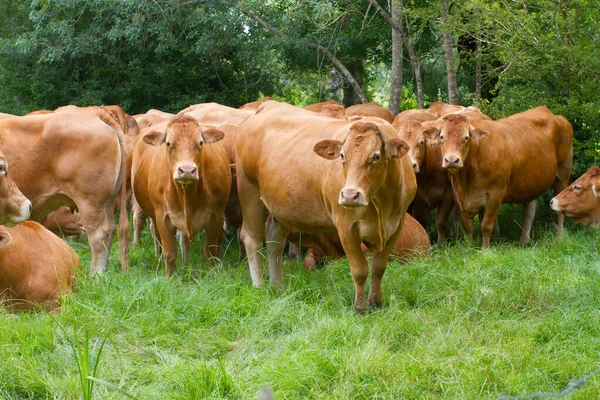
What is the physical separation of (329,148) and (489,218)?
3666 mm

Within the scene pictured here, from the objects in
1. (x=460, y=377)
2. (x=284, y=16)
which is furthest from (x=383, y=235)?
(x=284, y=16)

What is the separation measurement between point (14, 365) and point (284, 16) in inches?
419

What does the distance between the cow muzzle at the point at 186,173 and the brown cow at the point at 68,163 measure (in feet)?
3.74

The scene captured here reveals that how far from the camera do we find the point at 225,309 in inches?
271

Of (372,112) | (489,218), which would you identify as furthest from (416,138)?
(372,112)

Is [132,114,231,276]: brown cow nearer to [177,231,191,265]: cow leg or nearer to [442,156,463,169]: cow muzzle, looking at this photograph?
[177,231,191,265]: cow leg

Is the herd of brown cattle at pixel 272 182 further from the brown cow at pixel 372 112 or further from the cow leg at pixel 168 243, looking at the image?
the brown cow at pixel 372 112

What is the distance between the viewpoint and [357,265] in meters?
7.04

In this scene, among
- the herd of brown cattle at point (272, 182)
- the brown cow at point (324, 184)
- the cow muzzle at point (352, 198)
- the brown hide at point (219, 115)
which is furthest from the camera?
the brown hide at point (219, 115)

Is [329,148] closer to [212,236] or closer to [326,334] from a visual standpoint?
[326,334]

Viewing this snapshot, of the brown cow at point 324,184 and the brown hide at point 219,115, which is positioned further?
the brown hide at point 219,115

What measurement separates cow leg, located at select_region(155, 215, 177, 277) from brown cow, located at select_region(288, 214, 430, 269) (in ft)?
4.73

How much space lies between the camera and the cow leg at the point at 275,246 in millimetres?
8348

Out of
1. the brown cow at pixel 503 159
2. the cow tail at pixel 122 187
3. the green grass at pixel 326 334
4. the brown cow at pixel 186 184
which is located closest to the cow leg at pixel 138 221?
the cow tail at pixel 122 187
